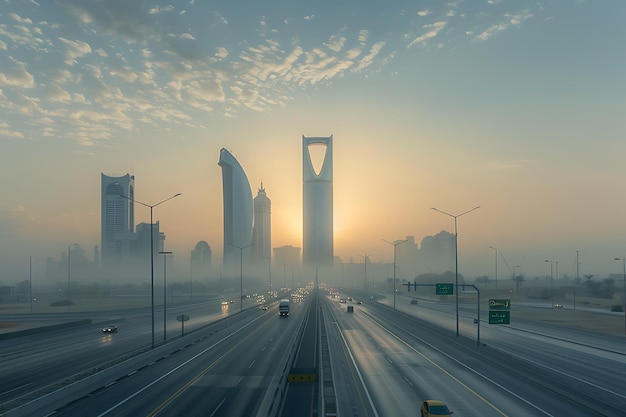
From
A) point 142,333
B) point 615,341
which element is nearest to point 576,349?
point 615,341

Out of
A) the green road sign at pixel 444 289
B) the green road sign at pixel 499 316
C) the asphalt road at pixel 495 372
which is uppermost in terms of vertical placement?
the green road sign at pixel 444 289

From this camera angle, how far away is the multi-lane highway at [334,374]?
28328 mm

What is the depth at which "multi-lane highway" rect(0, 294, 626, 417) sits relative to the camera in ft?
92.9

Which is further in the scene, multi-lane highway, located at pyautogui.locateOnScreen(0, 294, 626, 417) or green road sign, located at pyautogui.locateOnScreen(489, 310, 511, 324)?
green road sign, located at pyautogui.locateOnScreen(489, 310, 511, 324)

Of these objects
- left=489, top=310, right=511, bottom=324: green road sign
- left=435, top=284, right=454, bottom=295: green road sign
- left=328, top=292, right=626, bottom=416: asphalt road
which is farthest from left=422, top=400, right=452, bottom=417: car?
left=435, top=284, right=454, bottom=295: green road sign

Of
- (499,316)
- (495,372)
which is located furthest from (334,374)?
(499,316)

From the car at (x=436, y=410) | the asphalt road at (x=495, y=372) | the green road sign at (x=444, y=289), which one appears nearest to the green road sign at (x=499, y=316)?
the asphalt road at (x=495, y=372)

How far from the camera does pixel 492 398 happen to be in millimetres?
30781

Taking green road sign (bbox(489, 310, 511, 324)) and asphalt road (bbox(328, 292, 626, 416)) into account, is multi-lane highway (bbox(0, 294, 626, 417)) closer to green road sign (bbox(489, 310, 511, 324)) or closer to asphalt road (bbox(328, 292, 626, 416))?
asphalt road (bbox(328, 292, 626, 416))

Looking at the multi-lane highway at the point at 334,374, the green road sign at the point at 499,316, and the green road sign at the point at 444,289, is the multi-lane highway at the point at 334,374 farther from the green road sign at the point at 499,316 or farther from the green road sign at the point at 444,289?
the green road sign at the point at 444,289

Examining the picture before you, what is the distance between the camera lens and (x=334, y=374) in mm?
37938

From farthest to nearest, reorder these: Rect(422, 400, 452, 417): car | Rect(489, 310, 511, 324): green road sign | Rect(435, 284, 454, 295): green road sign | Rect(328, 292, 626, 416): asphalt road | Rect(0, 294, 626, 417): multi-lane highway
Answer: Rect(435, 284, 454, 295): green road sign → Rect(489, 310, 511, 324): green road sign → Rect(328, 292, 626, 416): asphalt road → Rect(0, 294, 626, 417): multi-lane highway → Rect(422, 400, 452, 417): car

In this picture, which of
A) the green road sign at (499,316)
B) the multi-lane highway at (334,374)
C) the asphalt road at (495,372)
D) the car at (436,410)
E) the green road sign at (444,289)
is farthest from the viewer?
the green road sign at (444,289)

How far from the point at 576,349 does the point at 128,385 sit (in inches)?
1853
